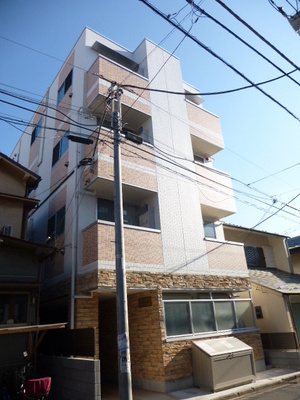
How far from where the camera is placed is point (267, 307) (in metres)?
14.9

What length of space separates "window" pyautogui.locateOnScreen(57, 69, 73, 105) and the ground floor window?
12.0 meters

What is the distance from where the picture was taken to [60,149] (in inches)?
583

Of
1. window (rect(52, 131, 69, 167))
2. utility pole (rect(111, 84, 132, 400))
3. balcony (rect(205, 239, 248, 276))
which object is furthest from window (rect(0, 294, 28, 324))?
balcony (rect(205, 239, 248, 276))

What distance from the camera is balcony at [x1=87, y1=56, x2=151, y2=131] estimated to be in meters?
12.9

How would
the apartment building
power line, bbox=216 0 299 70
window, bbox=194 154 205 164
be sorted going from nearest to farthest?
power line, bbox=216 0 299 70 → the apartment building → window, bbox=194 154 205 164

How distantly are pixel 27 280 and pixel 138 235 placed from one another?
413 cm

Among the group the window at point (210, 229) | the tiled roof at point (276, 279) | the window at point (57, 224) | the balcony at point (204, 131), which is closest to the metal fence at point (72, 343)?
the window at point (57, 224)

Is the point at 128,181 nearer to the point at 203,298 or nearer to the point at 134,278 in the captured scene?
the point at 134,278

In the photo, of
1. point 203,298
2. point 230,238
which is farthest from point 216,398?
point 230,238

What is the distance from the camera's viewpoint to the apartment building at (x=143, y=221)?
1008cm

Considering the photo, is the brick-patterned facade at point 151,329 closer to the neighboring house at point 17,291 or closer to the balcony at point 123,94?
the neighboring house at point 17,291

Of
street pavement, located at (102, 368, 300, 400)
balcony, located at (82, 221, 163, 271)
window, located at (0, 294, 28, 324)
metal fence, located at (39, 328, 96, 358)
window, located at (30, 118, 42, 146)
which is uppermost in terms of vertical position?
window, located at (30, 118, 42, 146)

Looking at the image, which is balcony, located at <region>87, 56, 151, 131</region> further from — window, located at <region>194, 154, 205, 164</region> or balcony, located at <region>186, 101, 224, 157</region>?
window, located at <region>194, 154, 205, 164</region>

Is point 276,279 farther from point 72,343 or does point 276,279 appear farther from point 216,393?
→ point 72,343
